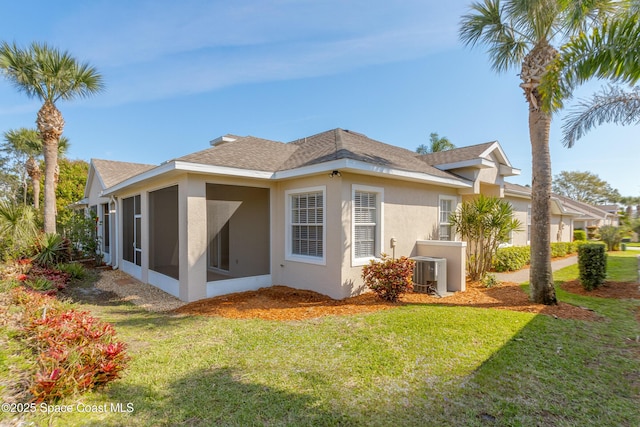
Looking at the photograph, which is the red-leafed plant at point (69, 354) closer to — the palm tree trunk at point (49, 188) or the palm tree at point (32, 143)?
the palm tree trunk at point (49, 188)

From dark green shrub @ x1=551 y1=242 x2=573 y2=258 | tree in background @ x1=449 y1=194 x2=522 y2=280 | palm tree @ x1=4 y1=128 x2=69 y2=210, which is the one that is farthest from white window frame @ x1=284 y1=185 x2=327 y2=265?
palm tree @ x1=4 y1=128 x2=69 y2=210

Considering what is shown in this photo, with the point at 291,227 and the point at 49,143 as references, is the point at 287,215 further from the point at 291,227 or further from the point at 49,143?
the point at 49,143

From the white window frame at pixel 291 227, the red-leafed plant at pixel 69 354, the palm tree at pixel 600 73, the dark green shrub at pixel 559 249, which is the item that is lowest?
the dark green shrub at pixel 559 249

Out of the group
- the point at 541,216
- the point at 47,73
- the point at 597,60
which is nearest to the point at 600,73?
the point at 597,60

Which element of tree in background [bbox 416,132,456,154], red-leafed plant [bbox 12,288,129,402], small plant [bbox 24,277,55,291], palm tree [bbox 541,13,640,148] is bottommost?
small plant [bbox 24,277,55,291]

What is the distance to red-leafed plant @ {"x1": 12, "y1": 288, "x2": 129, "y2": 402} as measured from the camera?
333 cm

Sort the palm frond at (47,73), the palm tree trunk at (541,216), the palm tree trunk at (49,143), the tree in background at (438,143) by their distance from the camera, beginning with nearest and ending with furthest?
1. the palm tree trunk at (541,216)
2. the palm frond at (47,73)
3. the palm tree trunk at (49,143)
4. the tree in background at (438,143)

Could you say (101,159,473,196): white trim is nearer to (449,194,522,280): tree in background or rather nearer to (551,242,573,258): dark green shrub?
(449,194,522,280): tree in background

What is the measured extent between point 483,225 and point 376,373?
28.2ft

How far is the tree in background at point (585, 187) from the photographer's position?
185 ft

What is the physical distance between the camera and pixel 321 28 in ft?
35.9

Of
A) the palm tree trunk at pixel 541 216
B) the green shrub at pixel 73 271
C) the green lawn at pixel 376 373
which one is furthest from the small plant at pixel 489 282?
the green shrub at pixel 73 271

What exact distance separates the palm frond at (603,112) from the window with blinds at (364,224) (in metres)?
5.35

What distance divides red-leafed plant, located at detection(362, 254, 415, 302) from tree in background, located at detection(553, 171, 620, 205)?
223 ft
